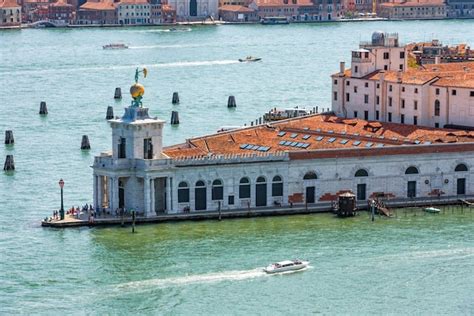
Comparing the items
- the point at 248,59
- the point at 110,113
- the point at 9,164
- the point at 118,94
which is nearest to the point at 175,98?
the point at 118,94

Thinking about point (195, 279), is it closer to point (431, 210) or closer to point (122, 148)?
point (122, 148)

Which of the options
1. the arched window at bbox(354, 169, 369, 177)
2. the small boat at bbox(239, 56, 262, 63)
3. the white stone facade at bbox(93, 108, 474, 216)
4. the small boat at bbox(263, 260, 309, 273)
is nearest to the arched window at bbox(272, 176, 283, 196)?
the white stone facade at bbox(93, 108, 474, 216)

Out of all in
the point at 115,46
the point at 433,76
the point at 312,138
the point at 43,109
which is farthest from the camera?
the point at 115,46

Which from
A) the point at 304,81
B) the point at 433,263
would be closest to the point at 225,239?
the point at 433,263

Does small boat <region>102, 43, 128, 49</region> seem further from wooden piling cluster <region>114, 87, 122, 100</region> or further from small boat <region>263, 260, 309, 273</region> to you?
small boat <region>263, 260, 309, 273</region>

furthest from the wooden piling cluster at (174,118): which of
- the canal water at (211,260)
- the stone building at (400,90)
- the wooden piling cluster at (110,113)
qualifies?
Answer: the stone building at (400,90)

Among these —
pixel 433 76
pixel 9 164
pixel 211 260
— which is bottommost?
A: pixel 211 260

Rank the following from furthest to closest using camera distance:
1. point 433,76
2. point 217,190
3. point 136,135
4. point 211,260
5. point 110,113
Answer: point 110,113 → point 433,76 → point 217,190 → point 136,135 → point 211,260
